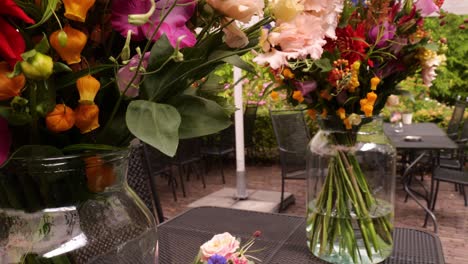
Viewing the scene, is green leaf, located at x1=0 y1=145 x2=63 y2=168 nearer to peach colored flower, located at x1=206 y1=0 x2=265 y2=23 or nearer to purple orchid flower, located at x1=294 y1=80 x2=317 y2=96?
peach colored flower, located at x1=206 y1=0 x2=265 y2=23

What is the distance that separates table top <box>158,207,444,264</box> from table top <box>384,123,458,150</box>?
6.76ft

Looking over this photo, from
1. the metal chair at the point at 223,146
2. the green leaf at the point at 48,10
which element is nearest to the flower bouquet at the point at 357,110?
the green leaf at the point at 48,10

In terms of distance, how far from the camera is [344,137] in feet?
3.77

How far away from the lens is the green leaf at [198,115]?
54 centimetres

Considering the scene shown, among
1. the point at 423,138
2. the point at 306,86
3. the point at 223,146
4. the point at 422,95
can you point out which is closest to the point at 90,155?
the point at 306,86

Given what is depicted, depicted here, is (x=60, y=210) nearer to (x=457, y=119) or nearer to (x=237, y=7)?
(x=237, y=7)

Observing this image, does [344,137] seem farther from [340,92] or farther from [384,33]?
[384,33]

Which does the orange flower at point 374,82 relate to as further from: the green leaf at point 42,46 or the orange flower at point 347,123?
the green leaf at point 42,46

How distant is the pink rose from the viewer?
70 cm

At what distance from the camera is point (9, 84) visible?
1.39ft

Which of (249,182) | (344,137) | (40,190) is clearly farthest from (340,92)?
(249,182)

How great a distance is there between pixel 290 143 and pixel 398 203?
1.24m

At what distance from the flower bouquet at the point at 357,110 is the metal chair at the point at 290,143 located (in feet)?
8.42

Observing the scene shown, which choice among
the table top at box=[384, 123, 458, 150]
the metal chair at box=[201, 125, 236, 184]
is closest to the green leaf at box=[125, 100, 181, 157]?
the table top at box=[384, 123, 458, 150]
